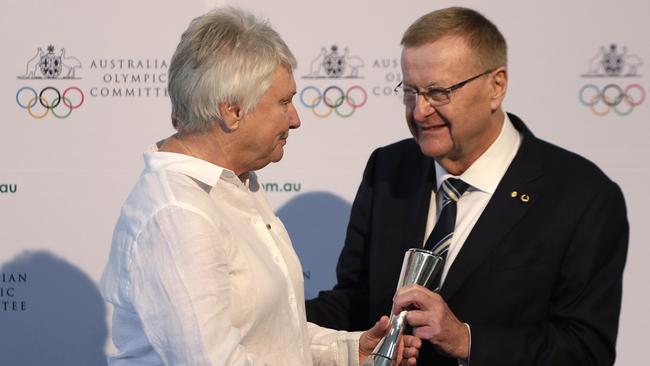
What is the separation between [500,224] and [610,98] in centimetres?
119

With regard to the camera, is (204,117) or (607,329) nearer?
(204,117)

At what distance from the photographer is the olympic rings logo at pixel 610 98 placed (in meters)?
3.83

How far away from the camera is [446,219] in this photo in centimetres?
291

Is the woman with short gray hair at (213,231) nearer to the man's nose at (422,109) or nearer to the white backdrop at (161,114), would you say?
the man's nose at (422,109)

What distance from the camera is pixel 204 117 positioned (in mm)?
2332

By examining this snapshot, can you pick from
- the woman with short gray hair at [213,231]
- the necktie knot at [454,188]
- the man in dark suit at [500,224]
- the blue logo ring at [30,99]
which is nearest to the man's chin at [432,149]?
the man in dark suit at [500,224]

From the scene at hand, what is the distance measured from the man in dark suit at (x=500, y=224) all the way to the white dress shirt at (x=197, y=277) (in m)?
0.50

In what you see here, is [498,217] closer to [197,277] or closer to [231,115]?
[231,115]

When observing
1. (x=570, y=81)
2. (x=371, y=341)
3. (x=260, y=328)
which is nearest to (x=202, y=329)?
(x=260, y=328)

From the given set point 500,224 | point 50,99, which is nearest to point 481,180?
point 500,224

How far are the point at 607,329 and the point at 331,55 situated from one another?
1457 mm

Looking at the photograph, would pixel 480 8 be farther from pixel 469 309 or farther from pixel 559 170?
Result: pixel 469 309

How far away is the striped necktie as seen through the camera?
2889 mm

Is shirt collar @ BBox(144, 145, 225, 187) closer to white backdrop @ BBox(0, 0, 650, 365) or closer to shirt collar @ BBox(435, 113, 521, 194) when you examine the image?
shirt collar @ BBox(435, 113, 521, 194)
